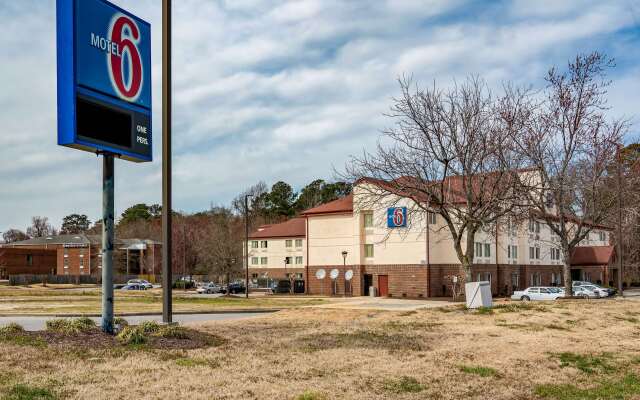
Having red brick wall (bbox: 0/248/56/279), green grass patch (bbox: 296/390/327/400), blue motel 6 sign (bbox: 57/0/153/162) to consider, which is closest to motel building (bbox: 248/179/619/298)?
→ blue motel 6 sign (bbox: 57/0/153/162)

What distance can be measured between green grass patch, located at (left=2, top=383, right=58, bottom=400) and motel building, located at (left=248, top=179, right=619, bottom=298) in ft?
136

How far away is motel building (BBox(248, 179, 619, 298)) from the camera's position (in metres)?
57.9

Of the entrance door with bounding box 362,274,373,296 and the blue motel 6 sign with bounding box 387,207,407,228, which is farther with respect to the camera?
the entrance door with bounding box 362,274,373,296

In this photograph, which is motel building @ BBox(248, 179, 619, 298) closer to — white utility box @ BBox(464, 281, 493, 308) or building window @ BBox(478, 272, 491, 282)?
building window @ BBox(478, 272, 491, 282)

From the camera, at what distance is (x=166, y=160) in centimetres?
1520

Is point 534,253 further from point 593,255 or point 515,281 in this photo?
point 593,255

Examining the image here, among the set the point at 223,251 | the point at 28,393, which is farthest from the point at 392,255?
the point at 28,393

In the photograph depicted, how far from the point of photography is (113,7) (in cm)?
1378

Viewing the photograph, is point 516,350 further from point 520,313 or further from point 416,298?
point 416,298

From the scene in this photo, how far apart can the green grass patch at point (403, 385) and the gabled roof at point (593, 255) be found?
77.9m

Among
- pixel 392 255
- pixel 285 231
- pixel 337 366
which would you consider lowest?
pixel 337 366

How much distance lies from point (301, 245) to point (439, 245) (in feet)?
77.9

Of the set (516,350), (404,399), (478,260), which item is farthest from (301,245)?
(404,399)

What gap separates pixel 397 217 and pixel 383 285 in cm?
833
